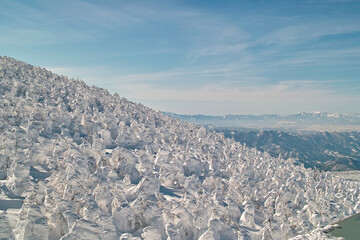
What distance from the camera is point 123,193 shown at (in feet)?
86.9

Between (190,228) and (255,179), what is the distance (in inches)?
1267

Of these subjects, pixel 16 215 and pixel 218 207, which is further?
pixel 218 207

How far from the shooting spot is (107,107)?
256 ft

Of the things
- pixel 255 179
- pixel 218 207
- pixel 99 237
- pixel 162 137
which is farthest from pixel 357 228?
pixel 162 137

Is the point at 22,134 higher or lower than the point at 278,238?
higher

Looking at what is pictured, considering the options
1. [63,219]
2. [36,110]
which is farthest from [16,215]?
[36,110]

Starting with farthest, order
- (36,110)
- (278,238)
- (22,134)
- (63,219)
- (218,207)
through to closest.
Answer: (36,110) → (22,134) → (218,207) → (278,238) → (63,219)

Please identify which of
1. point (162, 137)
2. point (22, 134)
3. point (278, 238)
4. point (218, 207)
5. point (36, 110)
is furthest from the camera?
point (162, 137)

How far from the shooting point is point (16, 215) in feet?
57.8

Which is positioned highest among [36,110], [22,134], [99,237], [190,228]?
[36,110]

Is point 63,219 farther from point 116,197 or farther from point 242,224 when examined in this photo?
point 242,224

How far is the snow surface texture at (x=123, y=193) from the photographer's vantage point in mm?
18859

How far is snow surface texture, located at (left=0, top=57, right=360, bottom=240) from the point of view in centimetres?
1886

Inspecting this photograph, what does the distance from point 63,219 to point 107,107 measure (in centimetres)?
6252
